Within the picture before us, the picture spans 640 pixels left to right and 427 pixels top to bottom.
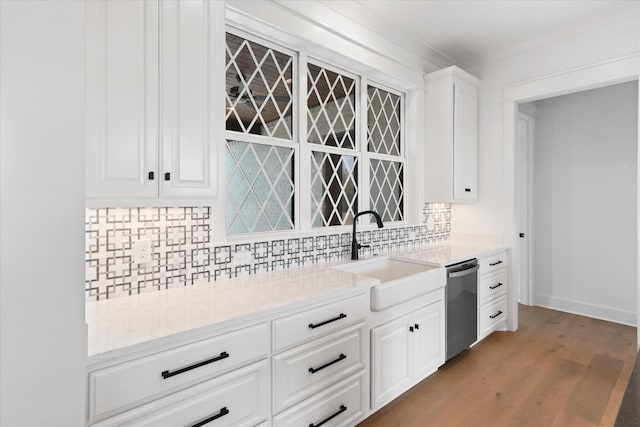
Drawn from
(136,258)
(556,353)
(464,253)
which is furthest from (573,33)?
(136,258)

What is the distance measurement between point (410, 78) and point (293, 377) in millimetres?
2685

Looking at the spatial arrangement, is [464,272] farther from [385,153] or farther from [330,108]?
[330,108]

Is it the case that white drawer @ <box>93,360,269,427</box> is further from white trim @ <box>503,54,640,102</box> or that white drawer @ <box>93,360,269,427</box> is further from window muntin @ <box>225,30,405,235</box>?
white trim @ <box>503,54,640,102</box>

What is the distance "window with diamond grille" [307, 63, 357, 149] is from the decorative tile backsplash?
2.56 feet

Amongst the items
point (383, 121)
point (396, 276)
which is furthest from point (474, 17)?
point (396, 276)

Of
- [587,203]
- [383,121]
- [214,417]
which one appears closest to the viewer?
[214,417]

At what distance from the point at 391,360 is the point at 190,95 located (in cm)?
183

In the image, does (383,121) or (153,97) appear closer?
(153,97)

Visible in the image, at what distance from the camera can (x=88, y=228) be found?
157 cm

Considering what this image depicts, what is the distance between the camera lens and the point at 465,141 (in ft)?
11.3

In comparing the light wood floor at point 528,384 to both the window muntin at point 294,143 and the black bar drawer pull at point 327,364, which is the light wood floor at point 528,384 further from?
the window muntin at point 294,143

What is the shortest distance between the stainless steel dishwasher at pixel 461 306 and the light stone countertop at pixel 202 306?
3.25ft

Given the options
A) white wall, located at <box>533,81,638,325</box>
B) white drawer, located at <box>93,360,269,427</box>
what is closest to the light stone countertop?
white drawer, located at <box>93,360,269,427</box>

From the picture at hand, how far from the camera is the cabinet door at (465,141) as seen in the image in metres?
3.32
